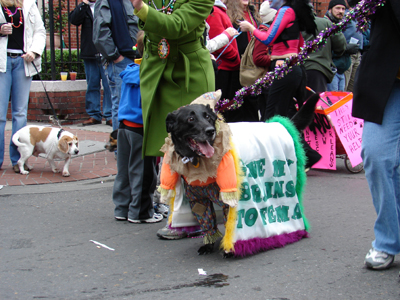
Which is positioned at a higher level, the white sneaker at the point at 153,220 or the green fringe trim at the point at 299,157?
the green fringe trim at the point at 299,157

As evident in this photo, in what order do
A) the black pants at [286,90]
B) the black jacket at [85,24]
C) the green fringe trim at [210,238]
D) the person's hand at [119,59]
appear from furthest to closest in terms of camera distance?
1. the black jacket at [85,24]
2. the person's hand at [119,59]
3. the black pants at [286,90]
4. the green fringe trim at [210,238]

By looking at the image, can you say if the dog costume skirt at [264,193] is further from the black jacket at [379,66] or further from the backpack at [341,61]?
the backpack at [341,61]

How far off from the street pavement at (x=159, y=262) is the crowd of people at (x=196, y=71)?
23 centimetres

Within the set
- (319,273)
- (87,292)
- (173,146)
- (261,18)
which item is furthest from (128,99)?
(261,18)

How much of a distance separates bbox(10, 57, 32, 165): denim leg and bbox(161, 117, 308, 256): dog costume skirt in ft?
11.3

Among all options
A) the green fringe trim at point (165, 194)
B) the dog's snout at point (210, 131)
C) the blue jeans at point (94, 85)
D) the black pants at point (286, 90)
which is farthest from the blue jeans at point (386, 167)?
the blue jeans at point (94, 85)

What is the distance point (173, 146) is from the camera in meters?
3.20

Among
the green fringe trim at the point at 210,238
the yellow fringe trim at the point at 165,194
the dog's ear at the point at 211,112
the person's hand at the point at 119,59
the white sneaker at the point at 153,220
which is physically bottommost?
the white sneaker at the point at 153,220

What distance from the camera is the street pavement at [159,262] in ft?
9.28

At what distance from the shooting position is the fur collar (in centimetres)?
310

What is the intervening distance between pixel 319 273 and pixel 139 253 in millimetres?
1289

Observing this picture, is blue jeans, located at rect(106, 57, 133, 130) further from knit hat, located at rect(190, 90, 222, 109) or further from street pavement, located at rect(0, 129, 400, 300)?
knit hat, located at rect(190, 90, 222, 109)

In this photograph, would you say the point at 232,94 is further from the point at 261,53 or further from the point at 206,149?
the point at 206,149

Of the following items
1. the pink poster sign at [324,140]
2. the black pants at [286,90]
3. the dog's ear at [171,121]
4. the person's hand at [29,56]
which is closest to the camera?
the dog's ear at [171,121]
